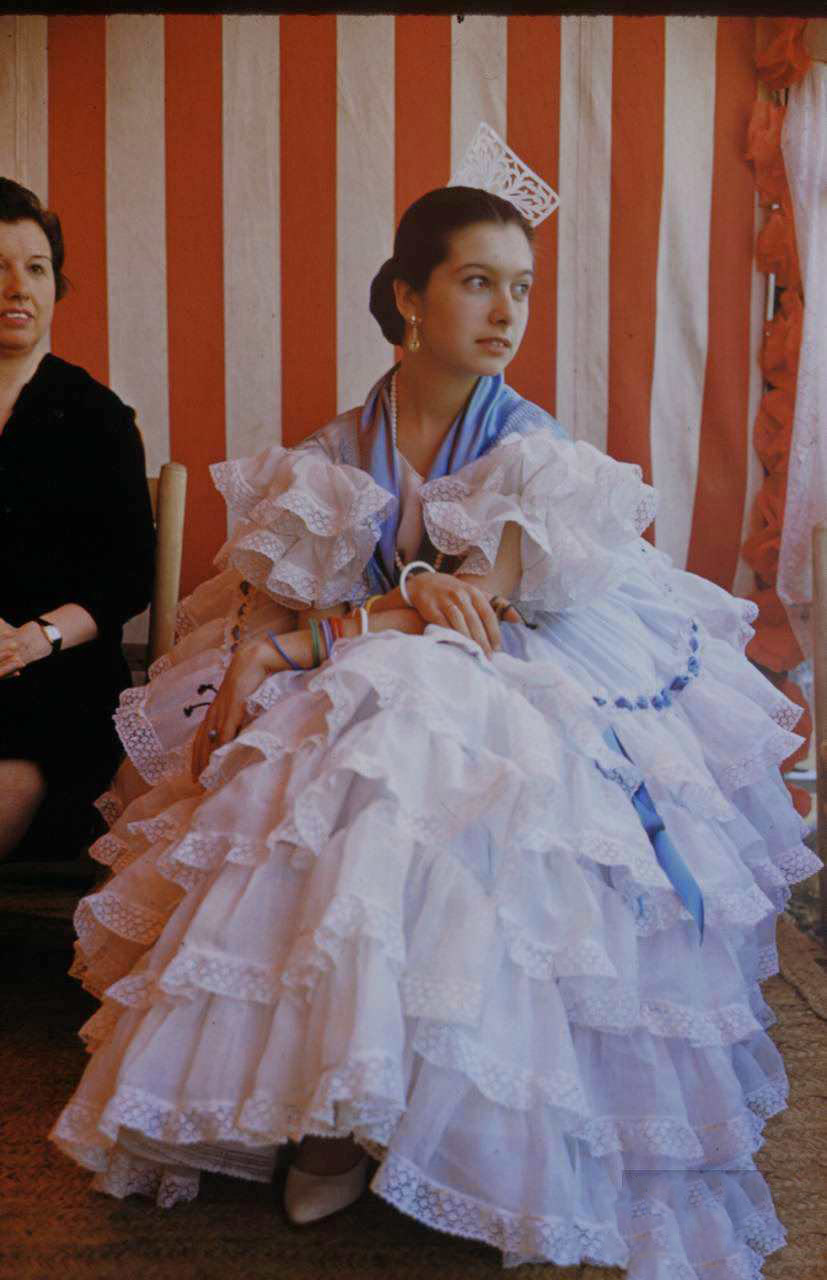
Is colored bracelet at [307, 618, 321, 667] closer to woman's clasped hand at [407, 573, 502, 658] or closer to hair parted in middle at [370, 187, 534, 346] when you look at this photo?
woman's clasped hand at [407, 573, 502, 658]

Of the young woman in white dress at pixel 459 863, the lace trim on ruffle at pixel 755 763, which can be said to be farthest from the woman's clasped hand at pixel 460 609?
the lace trim on ruffle at pixel 755 763

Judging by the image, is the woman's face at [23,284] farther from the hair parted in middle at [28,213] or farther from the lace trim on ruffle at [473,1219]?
the lace trim on ruffle at [473,1219]

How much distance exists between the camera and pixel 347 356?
9.51 ft

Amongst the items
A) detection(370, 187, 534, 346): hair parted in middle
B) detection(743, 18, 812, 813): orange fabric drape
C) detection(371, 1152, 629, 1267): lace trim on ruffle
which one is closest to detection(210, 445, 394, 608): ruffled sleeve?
detection(370, 187, 534, 346): hair parted in middle

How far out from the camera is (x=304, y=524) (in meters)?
1.81

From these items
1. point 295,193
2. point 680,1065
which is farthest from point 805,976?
point 295,193

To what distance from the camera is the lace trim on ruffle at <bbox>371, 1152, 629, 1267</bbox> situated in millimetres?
1311

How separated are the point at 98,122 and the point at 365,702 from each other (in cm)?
190

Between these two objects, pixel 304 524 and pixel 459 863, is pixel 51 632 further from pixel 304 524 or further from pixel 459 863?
pixel 459 863

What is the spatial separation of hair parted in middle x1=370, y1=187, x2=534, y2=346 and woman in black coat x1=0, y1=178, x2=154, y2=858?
0.60 meters

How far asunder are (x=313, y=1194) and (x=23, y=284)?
147 cm

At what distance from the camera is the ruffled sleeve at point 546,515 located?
→ 5.57 feet

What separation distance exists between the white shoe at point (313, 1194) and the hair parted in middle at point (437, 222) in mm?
1252

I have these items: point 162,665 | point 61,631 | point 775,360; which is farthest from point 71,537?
point 775,360
